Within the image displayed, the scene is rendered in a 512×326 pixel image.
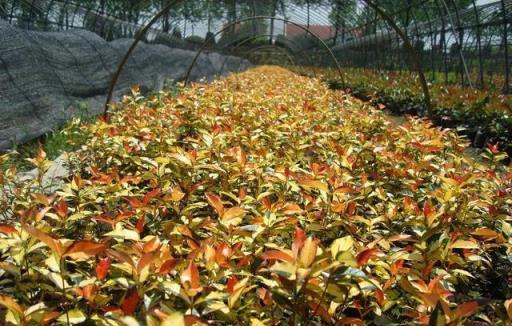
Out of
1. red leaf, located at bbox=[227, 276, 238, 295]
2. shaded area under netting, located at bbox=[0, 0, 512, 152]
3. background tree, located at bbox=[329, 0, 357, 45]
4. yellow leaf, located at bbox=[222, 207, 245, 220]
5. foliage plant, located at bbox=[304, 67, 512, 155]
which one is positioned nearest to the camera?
red leaf, located at bbox=[227, 276, 238, 295]

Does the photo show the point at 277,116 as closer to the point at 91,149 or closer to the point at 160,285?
the point at 91,149

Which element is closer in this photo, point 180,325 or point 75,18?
point 180,325

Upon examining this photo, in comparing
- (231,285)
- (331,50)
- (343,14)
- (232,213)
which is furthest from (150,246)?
(343,14)

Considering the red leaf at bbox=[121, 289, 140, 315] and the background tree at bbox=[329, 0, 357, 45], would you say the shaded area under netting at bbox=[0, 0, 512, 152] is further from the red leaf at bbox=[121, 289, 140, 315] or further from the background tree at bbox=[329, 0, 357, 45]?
the red leaf at bbox=[121, 289, 140, 315]

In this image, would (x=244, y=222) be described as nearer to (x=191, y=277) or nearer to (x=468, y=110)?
(x=191, y=277)

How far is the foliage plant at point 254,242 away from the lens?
1.04m

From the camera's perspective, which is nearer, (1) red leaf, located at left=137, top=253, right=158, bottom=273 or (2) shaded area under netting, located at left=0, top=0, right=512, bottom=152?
(1) red leaf, located at left=137, top=253, right=158, bottom=273

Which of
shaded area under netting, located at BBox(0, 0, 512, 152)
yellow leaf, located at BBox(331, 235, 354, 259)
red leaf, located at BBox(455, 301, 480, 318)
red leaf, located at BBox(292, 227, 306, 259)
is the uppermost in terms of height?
shaded area under netting, located at BBox(0, 0, 512, 152)

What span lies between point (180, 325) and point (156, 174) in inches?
53.0

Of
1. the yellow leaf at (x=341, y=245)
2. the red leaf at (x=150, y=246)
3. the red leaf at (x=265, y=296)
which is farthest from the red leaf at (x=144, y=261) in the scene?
the yellow leaf at (x=341, y=245)

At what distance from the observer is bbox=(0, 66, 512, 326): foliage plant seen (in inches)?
40.9

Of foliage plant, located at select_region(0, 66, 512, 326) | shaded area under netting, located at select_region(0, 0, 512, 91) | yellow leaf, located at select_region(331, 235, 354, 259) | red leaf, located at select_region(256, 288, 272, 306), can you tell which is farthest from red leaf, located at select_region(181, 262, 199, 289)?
shaded area under netting, located at select_region(0, 0, 512, 91)

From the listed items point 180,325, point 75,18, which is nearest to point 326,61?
point 75,18

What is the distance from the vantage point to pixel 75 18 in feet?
45.6
